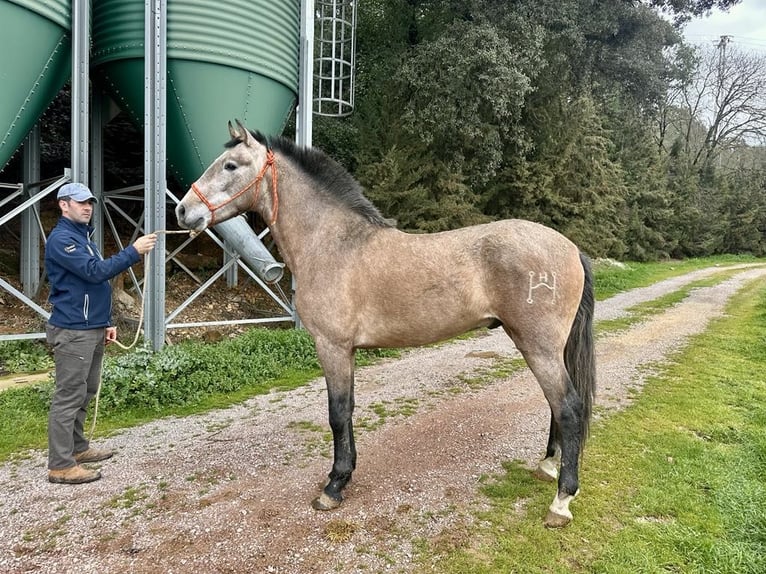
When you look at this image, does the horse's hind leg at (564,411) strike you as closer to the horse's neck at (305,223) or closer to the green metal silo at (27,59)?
the horse's neck at (305,223)

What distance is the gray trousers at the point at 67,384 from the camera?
351 cm

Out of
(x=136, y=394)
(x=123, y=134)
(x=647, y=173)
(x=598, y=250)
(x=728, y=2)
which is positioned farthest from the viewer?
(x=647, y=173)

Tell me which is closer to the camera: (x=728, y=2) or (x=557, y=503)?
(x=557, y=503)

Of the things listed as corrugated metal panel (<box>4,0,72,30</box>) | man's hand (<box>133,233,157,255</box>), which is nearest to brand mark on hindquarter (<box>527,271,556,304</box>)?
man's hand (<box>133,233,157,255</box>)

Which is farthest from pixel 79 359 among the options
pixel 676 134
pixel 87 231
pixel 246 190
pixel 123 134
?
pixel 676 134

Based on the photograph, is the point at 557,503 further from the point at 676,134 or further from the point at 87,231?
the point at 676,134

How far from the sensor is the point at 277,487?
3.56m

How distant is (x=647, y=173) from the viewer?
2897 cm

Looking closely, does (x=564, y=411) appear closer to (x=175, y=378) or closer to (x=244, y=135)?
(x=244, y=135)

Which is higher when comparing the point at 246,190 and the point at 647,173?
the point at 647,173

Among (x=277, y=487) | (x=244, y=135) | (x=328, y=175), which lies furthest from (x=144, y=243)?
(x=277, y=487)

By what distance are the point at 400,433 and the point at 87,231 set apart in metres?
3.16

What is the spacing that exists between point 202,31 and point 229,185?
427cm

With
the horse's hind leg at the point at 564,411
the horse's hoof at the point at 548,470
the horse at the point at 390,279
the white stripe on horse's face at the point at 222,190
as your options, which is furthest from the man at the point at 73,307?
the horse's hoof at the point at 548,470
